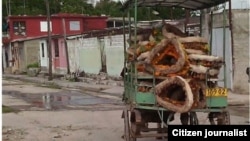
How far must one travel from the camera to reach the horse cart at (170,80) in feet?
26.3

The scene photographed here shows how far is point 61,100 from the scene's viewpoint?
772 inches

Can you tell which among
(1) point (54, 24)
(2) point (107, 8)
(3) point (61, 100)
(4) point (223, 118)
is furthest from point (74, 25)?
(4) point (223, 118)

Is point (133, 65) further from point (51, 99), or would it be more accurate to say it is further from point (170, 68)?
point (51, 99)

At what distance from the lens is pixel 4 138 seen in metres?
10.8

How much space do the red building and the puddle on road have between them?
26.3 meters

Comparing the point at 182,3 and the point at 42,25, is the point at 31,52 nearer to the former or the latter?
the point at 42,25

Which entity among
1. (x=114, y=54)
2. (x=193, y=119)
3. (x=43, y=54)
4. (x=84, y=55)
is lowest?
(x=193, y=119)

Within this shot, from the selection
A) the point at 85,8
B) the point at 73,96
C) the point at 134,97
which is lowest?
the point at 73,96

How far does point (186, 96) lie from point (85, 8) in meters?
56.7

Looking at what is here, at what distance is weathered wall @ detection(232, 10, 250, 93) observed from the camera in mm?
18672

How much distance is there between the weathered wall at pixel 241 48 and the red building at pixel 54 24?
30541mm

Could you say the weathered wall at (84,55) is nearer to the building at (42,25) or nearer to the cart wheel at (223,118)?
the building at (42,25)

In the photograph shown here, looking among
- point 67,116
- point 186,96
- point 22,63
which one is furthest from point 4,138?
point 22,63

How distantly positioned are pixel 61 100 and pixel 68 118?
5.82 meters
